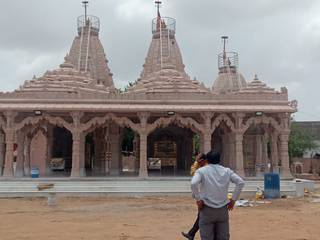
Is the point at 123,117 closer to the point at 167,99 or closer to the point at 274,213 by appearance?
the point at 167,99

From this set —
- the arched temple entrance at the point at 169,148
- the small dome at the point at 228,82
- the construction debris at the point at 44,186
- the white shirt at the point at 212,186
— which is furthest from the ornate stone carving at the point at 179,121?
the white shirt at the point at 212,186

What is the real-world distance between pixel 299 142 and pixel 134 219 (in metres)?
34.2

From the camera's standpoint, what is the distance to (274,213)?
40.3 feet

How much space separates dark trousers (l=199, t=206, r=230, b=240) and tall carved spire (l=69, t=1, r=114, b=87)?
25088mm

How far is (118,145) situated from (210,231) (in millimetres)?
18042

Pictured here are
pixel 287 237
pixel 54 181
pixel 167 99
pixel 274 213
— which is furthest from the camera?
pixel 167 99

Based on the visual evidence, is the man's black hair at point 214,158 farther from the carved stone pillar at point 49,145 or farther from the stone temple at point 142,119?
the carved stone pillar at point 49,145

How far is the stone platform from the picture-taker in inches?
682

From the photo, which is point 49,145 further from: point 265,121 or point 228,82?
point 228,82

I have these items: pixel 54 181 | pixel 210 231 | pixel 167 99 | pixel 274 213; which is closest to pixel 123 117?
pixel 167 99

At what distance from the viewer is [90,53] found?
3038cm

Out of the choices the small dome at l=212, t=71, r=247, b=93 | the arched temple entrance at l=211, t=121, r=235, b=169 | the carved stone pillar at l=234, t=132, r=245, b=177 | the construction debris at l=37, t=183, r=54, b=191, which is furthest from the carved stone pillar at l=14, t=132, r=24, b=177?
the small dome at l=212, t=71, r=247, b=93

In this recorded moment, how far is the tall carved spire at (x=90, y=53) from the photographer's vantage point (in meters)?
29.7

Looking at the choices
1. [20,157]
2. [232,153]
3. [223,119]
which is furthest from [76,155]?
[232,153]
